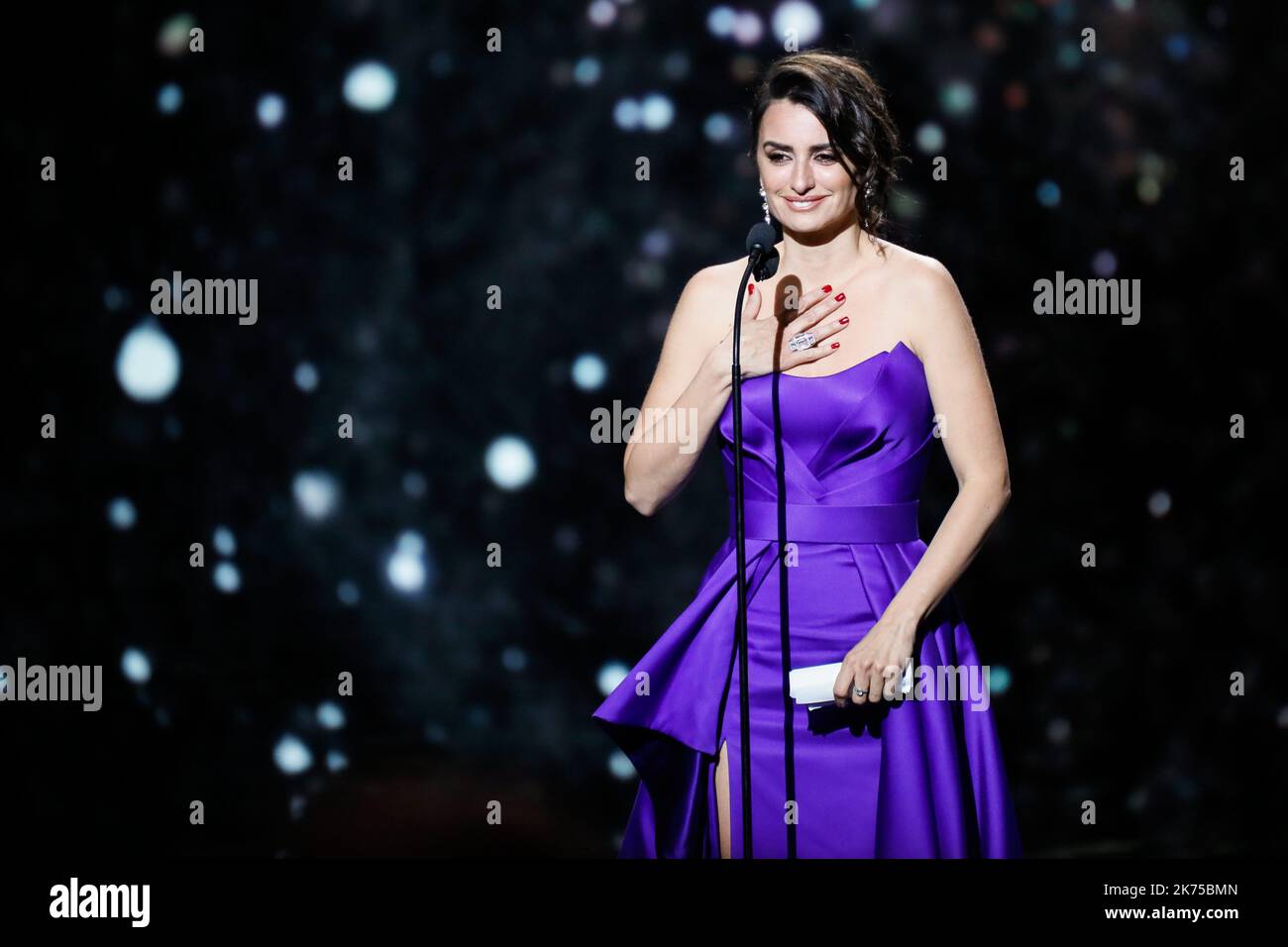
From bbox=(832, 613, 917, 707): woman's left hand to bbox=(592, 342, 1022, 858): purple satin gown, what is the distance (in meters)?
0.10

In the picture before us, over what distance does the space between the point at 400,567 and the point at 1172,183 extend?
5.90 ft

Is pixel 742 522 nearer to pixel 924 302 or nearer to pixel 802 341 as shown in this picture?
pixel 802 341

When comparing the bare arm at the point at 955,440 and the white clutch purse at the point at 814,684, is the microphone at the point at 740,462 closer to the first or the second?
the white clutch purse at the point at 814,684

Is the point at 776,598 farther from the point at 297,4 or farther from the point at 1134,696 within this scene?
the point at 297,4

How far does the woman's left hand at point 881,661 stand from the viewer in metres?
1.74

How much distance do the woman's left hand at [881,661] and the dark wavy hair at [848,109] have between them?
0.58 metres

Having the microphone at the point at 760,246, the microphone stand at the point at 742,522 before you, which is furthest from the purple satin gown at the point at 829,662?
the microphone at the point at 760,246

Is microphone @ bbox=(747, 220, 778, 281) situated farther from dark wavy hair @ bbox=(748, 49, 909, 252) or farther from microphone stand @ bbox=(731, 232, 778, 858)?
dark wavy hair @ bbox=(748, 49, 909, 252)

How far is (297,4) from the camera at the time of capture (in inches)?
115

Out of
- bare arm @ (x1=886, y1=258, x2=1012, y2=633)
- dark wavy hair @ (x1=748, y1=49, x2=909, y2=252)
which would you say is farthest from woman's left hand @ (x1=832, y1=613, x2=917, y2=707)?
dark wavy hair @ (x1=748, y1=49, x2=909, y2=252)

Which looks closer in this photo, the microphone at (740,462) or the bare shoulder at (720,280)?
the microphone at (740,462)

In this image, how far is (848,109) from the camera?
1.87m

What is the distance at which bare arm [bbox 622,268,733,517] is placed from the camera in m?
1.83
